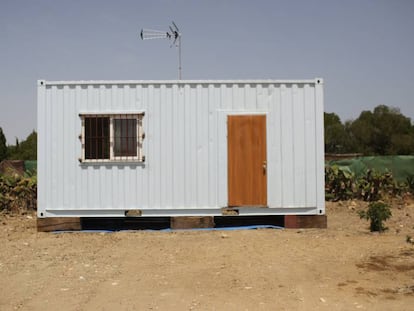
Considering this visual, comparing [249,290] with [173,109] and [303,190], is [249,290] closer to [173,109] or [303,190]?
[303,190]

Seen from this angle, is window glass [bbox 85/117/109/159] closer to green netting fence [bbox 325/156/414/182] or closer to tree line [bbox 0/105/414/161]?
green netting fence [bbox 325/156/414/182]

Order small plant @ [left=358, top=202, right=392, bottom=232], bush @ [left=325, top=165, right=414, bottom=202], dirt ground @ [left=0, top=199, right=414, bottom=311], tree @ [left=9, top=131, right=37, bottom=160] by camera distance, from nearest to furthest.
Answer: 1. dirt ground @ [left=0, top=199, right=414, bottom=311]
2. small plant @ [left=358, top=202, right=392, bottom=232]
3. bush @ [left=325, top=165, right=414, bottom=202]
4. tree @ [left=9, top=131, right=37, bottom=160]

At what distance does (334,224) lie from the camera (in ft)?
29.2

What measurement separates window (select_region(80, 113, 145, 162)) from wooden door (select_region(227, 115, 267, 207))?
1.71m

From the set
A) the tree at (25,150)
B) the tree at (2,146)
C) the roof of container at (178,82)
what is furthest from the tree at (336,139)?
the roof of container at (178,82)

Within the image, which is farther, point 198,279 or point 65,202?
point 65,202

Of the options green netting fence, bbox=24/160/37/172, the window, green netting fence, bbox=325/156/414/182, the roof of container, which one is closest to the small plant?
the roof of container

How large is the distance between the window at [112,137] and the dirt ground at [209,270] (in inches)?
57.3

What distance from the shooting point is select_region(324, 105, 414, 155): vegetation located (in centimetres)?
4397

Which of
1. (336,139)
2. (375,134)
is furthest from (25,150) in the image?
(375,134)

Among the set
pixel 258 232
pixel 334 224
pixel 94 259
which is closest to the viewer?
pixel 94 259

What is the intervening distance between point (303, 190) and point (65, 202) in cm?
448

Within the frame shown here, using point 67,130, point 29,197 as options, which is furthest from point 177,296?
point 29,197

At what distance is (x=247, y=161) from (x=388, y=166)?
24.3ft
